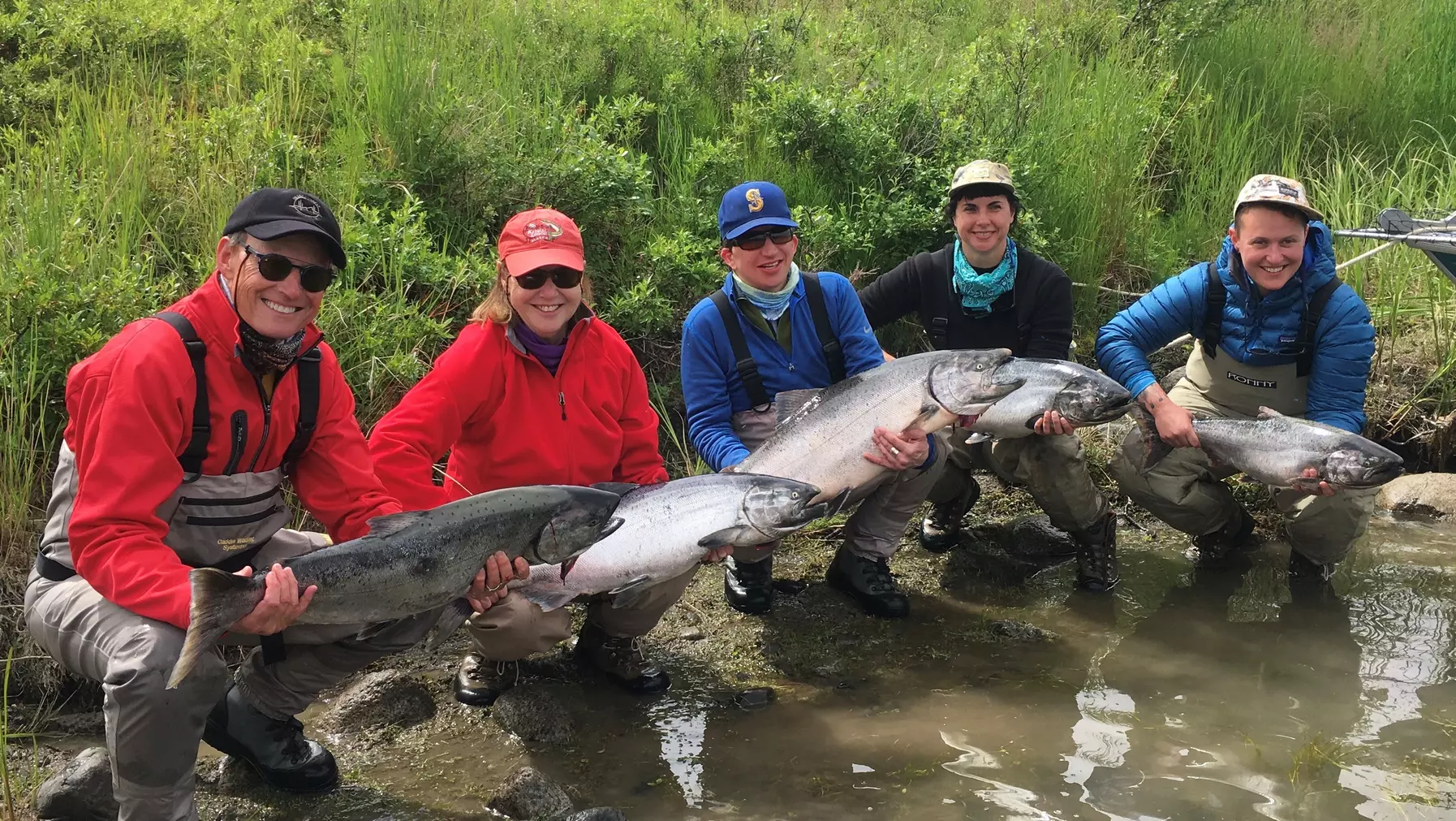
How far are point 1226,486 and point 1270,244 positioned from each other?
4.34ft

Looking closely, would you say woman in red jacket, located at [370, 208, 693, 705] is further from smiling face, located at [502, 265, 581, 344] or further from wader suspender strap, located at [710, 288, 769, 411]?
wader suspender strap, located at [710, 288, 769, 411]

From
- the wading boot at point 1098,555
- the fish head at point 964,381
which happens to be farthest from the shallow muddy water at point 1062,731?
the fish head at point 964,381

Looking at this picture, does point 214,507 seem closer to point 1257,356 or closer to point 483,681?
point 483,681

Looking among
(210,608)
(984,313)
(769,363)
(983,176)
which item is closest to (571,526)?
(210,608)

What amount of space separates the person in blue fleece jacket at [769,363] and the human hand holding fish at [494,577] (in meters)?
1.44

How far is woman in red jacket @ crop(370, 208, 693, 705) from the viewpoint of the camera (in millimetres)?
4363

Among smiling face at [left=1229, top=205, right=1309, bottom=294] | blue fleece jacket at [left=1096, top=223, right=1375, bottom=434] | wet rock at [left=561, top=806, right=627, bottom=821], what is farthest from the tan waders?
wet rock at [left=561, top=806, right=627, bottom=821]

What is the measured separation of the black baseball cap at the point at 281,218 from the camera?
12.0 feet

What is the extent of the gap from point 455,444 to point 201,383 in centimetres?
121

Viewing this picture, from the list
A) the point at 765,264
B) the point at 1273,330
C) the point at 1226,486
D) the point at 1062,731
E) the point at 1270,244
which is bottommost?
the point at 1062,731

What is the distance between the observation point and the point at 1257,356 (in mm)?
5824

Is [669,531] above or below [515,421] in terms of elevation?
below

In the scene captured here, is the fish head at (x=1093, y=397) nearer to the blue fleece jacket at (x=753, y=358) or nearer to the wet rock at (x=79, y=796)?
the blue fleece jacket at (x=753, y=358)

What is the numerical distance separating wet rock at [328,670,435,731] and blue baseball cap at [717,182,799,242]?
93.4 inches
